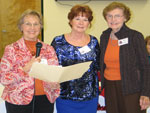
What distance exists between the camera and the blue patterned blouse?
1.78 metres

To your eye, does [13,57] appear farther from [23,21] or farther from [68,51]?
[68,51]

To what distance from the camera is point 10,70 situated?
1.43 meters

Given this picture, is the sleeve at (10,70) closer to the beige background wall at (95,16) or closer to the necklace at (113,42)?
the necklace at (113,42)

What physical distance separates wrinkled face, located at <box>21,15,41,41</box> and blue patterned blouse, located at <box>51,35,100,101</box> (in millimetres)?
285

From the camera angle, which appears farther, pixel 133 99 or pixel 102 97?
pixel 102 97

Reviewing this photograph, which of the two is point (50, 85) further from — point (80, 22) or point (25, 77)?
point (80, 22)

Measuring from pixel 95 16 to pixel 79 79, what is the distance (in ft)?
9.75

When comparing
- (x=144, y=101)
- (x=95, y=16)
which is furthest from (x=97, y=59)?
(x=95, y=16)

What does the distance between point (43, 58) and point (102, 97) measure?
3.20ft

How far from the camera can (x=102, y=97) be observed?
2164 millimetres

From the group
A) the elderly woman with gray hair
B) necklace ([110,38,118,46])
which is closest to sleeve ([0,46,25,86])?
the elderly woman with gray hair

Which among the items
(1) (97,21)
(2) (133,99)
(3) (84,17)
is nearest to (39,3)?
(1) (97,21)

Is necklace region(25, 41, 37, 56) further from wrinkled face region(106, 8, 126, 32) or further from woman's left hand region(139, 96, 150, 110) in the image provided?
woman's left hand region(139, 96, 150, 110)

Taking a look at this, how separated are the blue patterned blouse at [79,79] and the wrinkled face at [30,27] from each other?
0.29m
